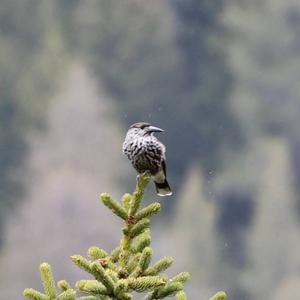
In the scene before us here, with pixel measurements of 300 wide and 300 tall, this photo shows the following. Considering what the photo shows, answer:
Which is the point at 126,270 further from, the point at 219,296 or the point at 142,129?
the point at 142,129

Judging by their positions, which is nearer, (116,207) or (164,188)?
(116,207)

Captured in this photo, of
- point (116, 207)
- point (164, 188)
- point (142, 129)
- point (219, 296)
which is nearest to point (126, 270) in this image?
point (116, 207)

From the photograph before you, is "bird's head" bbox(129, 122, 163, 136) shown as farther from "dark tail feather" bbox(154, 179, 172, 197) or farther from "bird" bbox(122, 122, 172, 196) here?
"dark tail feather" bbox(154, 179, 172, 197)

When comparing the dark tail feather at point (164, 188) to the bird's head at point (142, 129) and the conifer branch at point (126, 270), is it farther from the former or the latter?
the conifer branch at point (126, 270)

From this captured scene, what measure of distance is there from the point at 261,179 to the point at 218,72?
13.9 metres

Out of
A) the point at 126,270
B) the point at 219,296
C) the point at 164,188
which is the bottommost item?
the point at 219,296

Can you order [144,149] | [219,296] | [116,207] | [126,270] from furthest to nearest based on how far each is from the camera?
[144,149] → [116,207] → [126,270] → [219,296]

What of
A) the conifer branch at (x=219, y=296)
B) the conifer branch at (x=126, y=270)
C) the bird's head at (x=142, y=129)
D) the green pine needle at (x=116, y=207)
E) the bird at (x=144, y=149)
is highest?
the bird's head at (x=142, y=129)

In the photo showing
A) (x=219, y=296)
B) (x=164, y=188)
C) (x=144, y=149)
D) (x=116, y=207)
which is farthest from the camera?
(x=164, y=188)

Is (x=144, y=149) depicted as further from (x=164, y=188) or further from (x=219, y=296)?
(x=219, y=296)

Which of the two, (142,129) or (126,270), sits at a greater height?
(142,129)

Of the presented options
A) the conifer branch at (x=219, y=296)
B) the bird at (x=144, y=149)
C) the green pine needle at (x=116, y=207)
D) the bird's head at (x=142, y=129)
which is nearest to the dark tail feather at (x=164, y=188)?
the bird at (x=144, y=149)

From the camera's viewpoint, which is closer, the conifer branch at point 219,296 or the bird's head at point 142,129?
the conifer branch at point 219,296

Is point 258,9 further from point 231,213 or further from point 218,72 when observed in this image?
point 231,213
